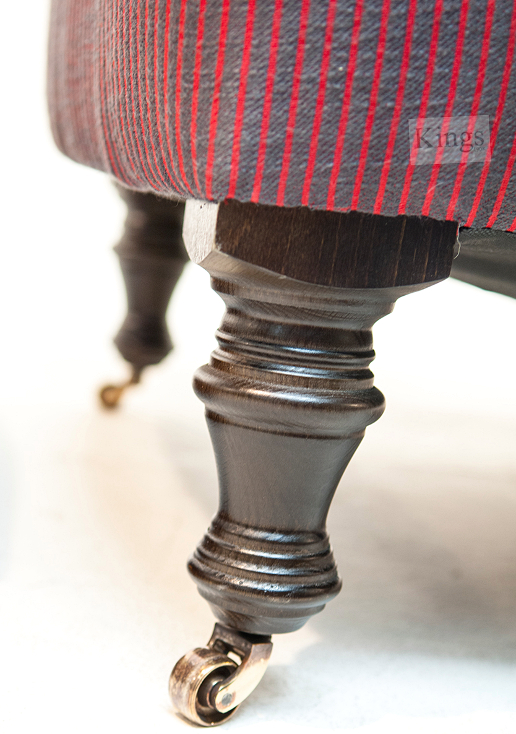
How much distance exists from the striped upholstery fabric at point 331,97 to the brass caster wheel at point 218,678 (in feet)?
0.75

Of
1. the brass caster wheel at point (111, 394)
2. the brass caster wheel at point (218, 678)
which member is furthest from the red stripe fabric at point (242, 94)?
the brass caster wheel at point (111, 394)

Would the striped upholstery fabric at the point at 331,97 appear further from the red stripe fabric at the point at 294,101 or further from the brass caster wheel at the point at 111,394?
the brass caster wheel at the point at 111,394

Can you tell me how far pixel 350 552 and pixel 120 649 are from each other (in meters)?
0.24

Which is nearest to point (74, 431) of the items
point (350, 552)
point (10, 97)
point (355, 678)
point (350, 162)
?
point (350, 552)

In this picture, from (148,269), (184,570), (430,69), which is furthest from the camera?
(148,269)

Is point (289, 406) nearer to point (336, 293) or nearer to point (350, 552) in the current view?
point (336, 293)

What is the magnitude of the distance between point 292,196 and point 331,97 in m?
0.04

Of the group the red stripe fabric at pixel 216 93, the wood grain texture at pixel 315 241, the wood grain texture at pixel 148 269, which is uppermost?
the red stripe fabric at pixel 216 93

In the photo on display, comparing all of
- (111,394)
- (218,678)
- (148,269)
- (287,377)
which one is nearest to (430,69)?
(287,377)

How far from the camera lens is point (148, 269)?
0.90 m

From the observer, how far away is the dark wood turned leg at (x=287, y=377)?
37cm

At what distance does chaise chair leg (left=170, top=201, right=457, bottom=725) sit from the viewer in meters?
0.37

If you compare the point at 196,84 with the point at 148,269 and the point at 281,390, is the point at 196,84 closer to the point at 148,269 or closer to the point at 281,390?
the point at 281,390

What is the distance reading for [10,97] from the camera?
167 cm
